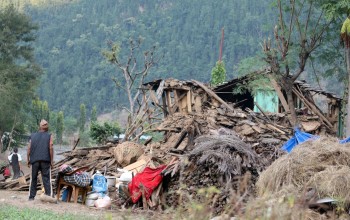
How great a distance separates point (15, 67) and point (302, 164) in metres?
43.7

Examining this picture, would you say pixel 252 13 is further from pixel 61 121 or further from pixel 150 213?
pixel 150 213

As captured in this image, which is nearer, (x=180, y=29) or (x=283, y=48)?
(x=283, y=48)

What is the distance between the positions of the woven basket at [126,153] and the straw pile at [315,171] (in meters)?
6.50

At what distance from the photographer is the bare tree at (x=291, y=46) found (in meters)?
24.6

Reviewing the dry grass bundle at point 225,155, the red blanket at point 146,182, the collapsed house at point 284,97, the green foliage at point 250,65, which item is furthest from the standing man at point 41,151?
the green foliage at point 250,65

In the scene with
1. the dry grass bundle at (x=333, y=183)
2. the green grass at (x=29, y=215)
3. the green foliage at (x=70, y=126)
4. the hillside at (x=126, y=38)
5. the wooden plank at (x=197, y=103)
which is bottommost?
the green grass at (x=29, y=215)

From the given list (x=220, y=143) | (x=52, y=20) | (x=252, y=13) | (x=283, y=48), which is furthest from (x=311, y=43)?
(x=52, y=20)

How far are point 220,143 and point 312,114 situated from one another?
38.1 feet

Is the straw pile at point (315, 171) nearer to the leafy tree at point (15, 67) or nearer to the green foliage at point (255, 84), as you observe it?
the green foliage at point (255, 84)

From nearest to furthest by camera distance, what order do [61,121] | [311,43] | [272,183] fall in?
[272,183] < [311,43] < [61,121]

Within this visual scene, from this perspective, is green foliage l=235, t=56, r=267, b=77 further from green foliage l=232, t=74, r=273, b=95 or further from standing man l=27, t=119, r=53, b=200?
standing man l=27, t=119, r=53, b=200

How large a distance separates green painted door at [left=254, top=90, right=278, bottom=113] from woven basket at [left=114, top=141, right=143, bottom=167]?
10623mm

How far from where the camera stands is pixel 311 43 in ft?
84.4

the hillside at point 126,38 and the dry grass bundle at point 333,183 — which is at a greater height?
the hillside at point 126,38
